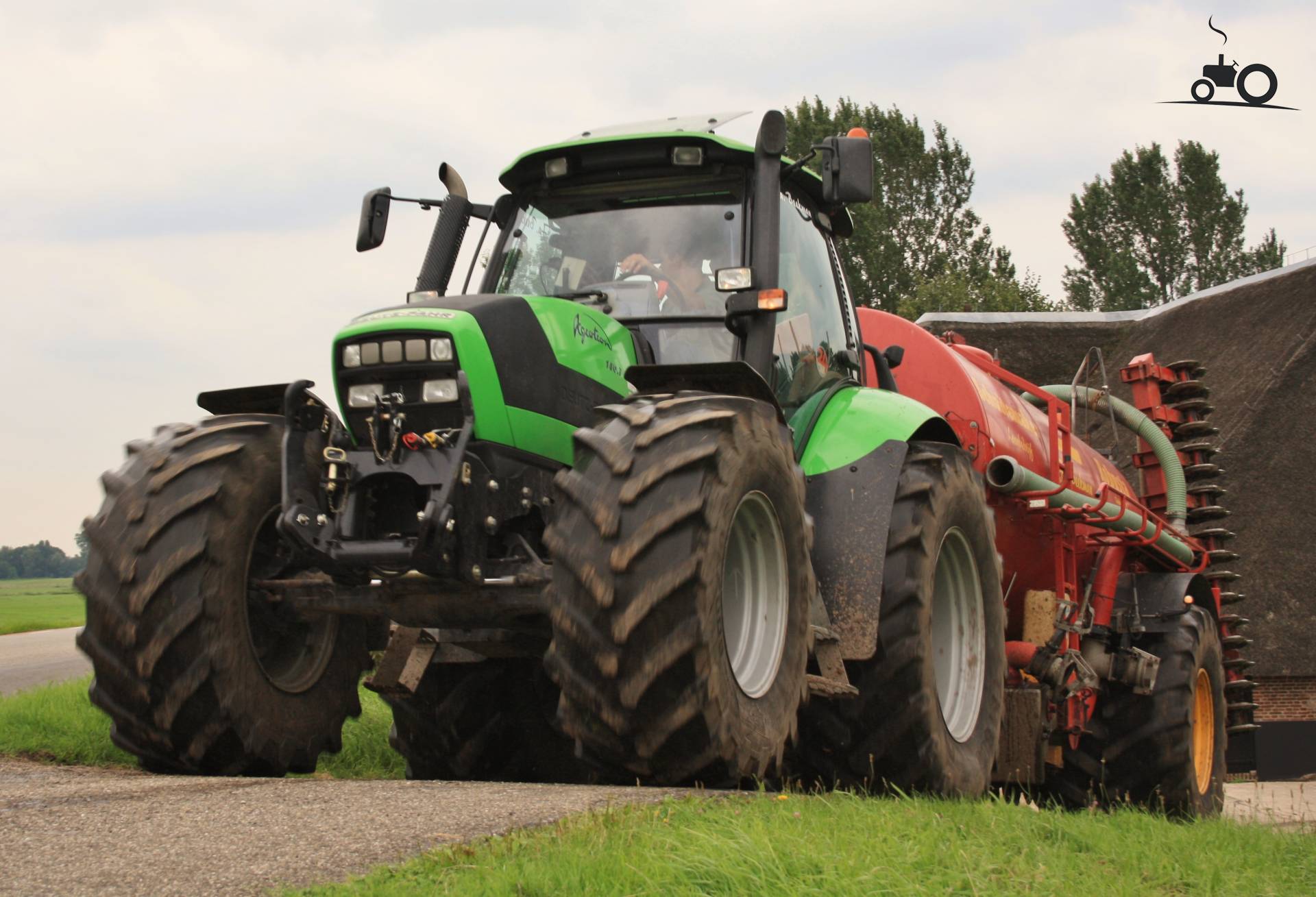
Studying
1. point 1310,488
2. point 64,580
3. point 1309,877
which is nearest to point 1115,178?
point 1310,488

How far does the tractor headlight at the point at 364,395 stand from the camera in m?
5.31

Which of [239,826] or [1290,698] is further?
[1290,698]

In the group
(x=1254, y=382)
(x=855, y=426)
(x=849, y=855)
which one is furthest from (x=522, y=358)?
(x=1254, y=382)

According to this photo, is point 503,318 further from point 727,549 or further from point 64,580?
point 64,580

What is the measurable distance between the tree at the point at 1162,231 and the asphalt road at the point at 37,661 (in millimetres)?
42425

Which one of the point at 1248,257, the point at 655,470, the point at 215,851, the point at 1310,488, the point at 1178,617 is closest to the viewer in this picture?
the point at 215,851

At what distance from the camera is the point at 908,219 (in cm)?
5031

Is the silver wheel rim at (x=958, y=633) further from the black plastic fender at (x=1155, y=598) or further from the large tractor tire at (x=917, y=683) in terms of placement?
the black plastic fender at (x=1155, y=598)

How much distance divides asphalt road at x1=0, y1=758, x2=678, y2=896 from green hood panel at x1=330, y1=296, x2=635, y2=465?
1.31m

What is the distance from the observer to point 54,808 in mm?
4230

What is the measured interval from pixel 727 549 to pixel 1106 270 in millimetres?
53119

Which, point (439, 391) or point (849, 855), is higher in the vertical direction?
point (439, 391)

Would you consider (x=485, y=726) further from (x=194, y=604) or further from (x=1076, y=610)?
(x=1076, y=610)

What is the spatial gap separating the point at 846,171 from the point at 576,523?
2373 millimetres
